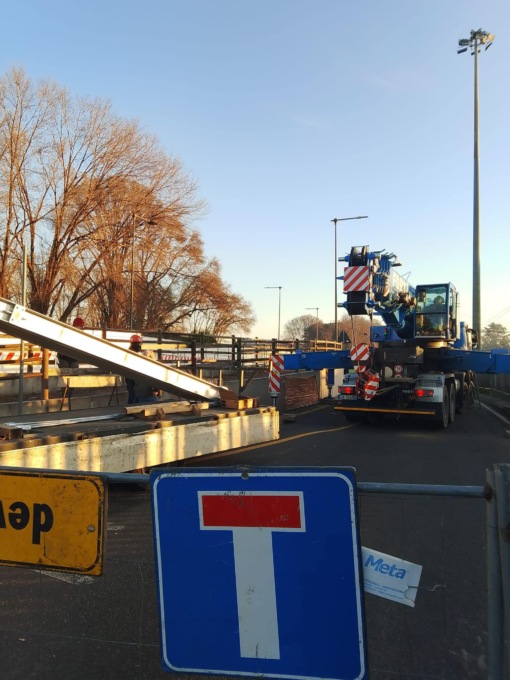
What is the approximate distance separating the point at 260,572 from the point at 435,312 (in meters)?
Result: 14.0

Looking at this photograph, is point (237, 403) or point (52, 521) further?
point (237, 403)

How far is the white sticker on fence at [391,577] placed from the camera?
2299 millimetres

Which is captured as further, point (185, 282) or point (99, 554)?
point (185, 282)

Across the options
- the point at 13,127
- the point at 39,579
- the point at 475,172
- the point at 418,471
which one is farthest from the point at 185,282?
the point at 39,579

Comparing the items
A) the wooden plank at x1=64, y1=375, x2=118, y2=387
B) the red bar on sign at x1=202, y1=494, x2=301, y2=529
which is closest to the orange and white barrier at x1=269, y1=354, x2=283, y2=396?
the wooden plank at x1=64, y1=375, x2=118, y2=387

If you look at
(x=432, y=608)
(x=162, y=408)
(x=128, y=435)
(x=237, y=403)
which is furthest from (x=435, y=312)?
(x=432, y=608)

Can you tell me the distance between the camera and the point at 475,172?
87.8 feet

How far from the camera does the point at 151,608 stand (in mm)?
3666

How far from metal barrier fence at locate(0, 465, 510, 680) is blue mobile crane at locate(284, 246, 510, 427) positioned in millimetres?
8292

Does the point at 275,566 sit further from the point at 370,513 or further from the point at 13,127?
the point at 13,127

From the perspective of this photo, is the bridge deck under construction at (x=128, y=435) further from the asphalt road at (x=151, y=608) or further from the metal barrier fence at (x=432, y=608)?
the metal barrier fence at (x=432, y=608)

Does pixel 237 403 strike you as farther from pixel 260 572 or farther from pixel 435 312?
pixel 435 312

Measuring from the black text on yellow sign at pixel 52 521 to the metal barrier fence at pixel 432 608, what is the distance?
0.60ft

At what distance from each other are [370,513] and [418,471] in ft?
12.9
